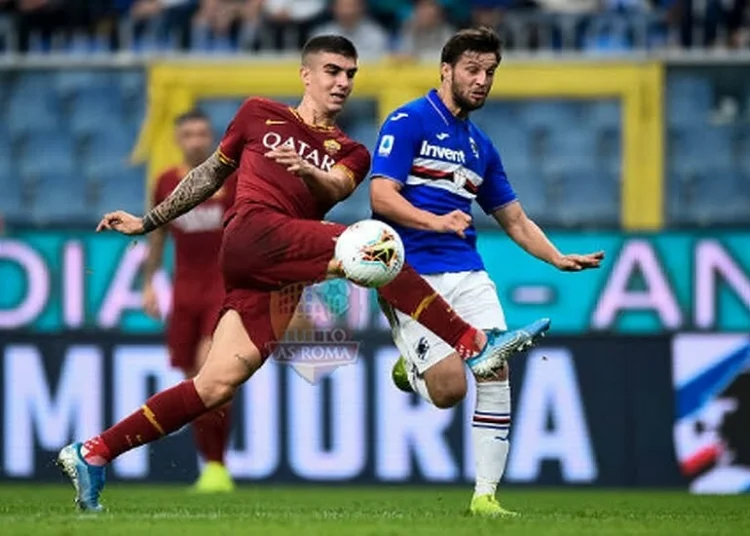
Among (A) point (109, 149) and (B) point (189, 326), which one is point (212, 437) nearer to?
(B) point (189, 326)

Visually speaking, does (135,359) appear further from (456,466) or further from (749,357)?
(749,357)

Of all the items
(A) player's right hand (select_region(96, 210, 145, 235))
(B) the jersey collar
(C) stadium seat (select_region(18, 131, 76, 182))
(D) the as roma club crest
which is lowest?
(C) stadium seat (select_region(18, 131, 76, 182))

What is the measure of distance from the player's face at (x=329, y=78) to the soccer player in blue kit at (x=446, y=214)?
0.98 feet

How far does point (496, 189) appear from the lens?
403 inches

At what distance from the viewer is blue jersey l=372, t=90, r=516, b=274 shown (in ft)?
32.0

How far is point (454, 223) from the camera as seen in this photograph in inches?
360

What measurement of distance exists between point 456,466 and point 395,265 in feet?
18.2

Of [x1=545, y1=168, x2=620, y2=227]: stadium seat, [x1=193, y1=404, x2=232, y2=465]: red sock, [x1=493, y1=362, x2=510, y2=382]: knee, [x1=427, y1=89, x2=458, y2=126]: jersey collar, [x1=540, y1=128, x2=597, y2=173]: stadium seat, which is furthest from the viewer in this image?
[x1=540, y1=128, x2=597, y2=173]: stadium seat

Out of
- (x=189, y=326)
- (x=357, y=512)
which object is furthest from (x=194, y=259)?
(x=357, y=512)

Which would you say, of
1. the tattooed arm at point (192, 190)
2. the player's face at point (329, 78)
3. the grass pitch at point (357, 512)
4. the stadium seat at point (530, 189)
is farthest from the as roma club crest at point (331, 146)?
the stadium seat at point (530, 189)

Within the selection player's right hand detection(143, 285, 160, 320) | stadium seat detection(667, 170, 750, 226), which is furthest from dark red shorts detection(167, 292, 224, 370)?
stadium seat detection(667, 170, 750, 226)

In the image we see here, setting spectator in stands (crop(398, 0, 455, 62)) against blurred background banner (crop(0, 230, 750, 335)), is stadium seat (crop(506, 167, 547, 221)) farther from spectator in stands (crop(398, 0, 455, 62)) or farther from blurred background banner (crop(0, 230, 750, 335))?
blurred background banner (crop(0, 230, 750, 335))

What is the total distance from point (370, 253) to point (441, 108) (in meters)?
1.19

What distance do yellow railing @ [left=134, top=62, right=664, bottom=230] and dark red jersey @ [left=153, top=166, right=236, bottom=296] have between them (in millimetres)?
3964
